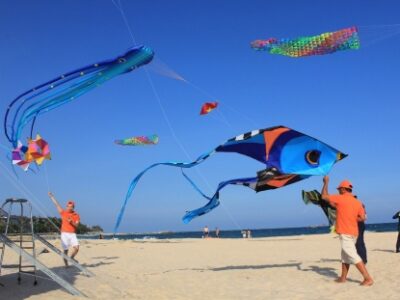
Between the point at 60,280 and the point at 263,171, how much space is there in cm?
483

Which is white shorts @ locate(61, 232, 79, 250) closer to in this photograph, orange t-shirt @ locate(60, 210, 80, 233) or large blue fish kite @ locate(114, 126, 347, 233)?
orange t-shirt @ locate(60, 210, 80, 233)

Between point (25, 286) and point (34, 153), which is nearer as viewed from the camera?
point (25, 286)

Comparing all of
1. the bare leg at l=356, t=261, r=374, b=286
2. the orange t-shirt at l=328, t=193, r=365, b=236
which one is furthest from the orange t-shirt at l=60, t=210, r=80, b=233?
the bare leg at l=356, t=261, r=374, b=286

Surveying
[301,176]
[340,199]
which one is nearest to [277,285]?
→ [340,199]

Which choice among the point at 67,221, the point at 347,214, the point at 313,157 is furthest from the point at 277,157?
the point at 67,221

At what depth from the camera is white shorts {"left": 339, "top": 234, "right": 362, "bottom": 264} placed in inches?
298

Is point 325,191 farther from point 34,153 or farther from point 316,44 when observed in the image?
point 34,153

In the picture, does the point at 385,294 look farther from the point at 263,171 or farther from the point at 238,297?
the point at 263,171

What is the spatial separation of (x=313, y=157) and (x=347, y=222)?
6.28ft

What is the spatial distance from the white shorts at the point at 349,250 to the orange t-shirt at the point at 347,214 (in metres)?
0.08

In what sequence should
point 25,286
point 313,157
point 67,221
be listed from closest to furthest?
point 25,286, point 313,157, point 67,221

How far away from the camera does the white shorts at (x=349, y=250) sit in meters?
7.58

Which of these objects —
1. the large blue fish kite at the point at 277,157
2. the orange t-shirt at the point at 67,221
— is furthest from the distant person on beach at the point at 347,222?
the orange t-shirt at the point at 67,221

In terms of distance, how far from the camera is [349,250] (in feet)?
25.0
